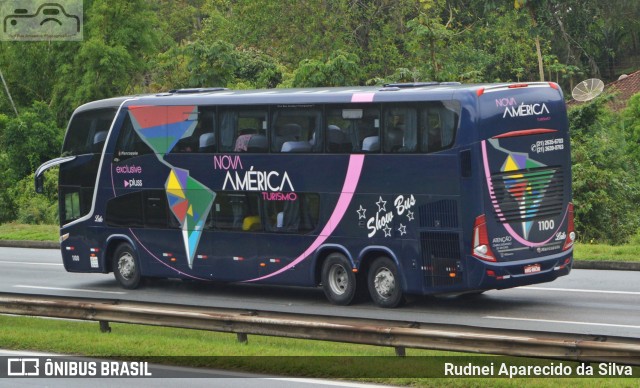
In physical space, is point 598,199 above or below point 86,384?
above

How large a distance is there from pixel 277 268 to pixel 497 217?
4.49 m

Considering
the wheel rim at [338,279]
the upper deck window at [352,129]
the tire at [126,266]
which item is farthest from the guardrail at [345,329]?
the tire at [126,266]

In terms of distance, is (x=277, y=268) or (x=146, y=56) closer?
(x=277, y=268)

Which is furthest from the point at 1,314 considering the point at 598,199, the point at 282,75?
the point at 282,75

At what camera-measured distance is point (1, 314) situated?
19.7 metres

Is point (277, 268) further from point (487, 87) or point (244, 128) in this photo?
point (487, 87)

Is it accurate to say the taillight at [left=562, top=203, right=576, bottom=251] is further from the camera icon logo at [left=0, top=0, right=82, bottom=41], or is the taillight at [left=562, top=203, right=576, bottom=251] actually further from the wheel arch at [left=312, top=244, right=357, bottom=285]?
the camera icon logo at [left=0, top=0, right=82, bottom=41]

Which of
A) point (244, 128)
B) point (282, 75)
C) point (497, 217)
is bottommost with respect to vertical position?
point (497, 217)

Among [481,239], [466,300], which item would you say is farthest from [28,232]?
[481,239]

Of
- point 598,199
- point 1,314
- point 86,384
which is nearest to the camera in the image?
point 86,384

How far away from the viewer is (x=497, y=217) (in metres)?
18.5

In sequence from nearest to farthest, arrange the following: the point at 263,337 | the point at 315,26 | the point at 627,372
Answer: the point at 627,372, the point at 263,337, the point at 315,26

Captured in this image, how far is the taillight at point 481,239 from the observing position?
60.1 ft

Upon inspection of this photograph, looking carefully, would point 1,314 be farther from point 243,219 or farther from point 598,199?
point 598,199
